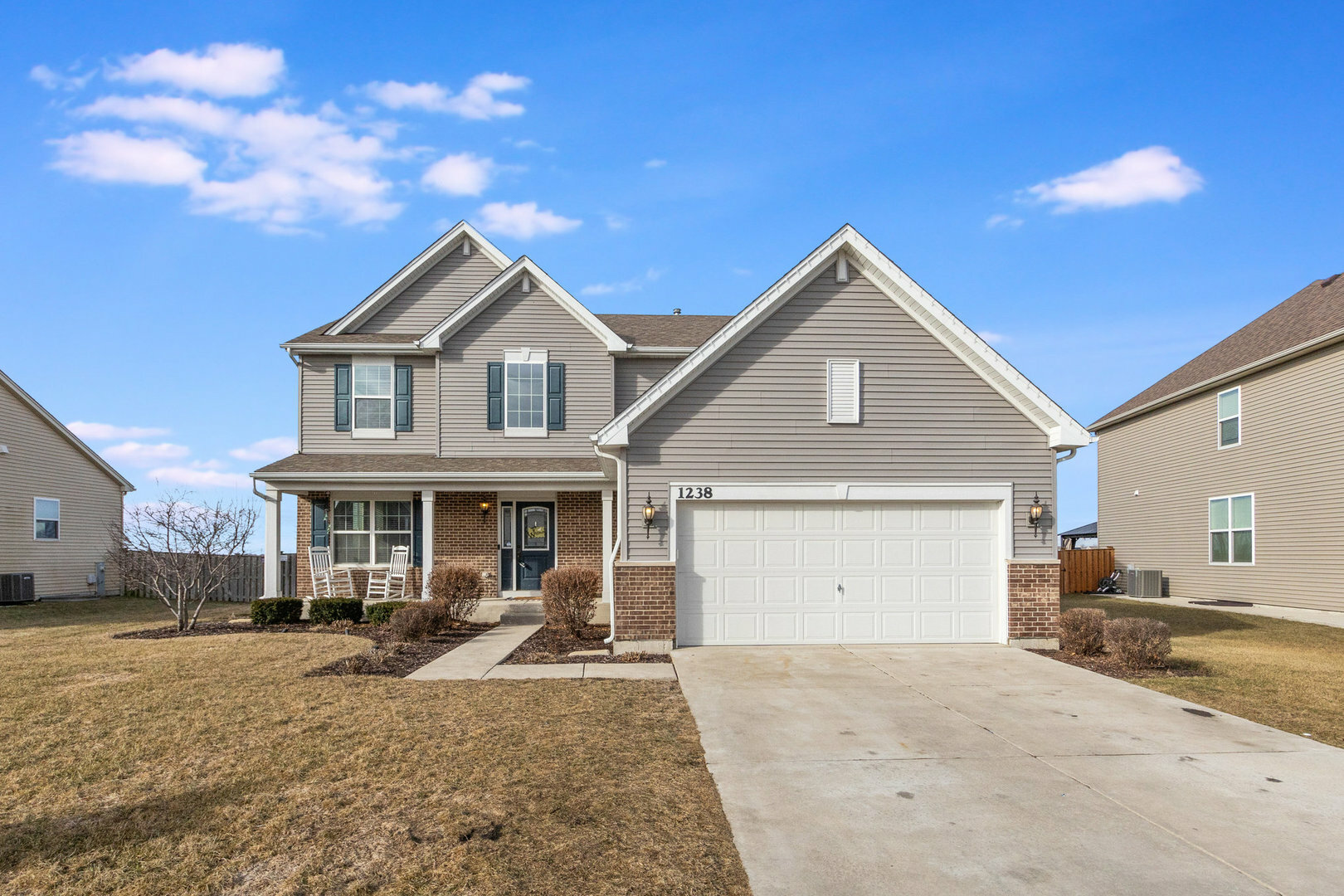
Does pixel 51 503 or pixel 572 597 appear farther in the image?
pixel 51 503

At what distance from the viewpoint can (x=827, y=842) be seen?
525 cm

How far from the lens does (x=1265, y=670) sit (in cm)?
1116

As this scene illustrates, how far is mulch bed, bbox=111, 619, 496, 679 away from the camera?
36.4ft

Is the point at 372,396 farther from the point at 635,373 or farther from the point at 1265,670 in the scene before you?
the point at 1265,670

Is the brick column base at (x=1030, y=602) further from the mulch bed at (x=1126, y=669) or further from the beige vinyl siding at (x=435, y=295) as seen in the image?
the beige vinyl siding at (x=435, y=295)

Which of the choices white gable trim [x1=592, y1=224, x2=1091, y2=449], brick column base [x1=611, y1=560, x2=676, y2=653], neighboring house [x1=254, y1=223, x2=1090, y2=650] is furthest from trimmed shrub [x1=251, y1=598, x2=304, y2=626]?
white gable trim [x1=592, y1=224, x2=1091, y2=449]

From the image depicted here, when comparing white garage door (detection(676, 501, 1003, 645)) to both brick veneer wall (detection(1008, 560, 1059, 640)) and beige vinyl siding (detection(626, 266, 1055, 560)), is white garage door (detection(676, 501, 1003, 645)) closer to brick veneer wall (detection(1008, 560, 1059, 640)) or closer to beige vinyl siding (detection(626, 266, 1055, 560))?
brick veneer wall (detection(1008, 560, 1059, 640))

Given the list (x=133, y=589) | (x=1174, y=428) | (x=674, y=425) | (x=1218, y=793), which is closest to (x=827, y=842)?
(x=1218, y=793)

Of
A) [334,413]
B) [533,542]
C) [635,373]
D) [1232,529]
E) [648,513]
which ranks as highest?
[635,373]

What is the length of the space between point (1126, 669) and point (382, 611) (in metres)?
12.2

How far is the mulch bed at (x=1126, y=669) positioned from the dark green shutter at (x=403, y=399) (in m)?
13.7

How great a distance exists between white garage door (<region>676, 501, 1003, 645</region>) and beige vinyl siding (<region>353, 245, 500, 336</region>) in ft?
33.4

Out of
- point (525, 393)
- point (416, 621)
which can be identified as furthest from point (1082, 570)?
point (416, 621)

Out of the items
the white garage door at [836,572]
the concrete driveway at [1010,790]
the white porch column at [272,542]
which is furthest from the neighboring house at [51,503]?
the concrete driveway at [1010,790]
